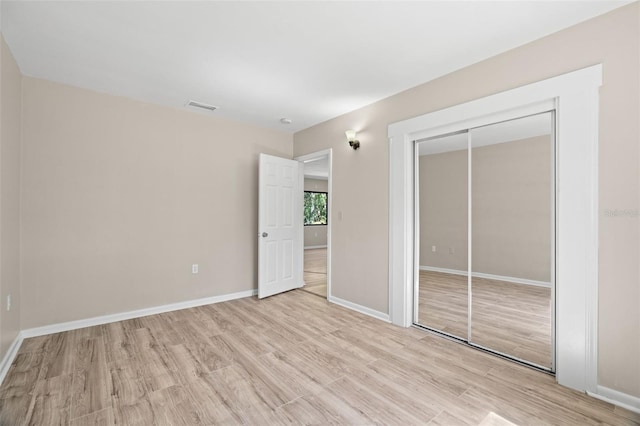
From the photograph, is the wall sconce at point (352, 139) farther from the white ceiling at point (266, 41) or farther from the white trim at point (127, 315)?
the white trim at point (127, 315)

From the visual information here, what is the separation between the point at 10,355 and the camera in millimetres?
2494

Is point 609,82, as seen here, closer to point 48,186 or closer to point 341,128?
point 341,128

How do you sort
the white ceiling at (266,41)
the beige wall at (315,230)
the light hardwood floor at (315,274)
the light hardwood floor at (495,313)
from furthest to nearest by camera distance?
1. the beige wall at (315,230)
2. the light hardwood floor at (315,274)
3. the light hardwood floor at (495,313)
4. the white ceiling at (266,41)

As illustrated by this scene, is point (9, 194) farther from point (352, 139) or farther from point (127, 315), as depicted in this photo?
point (352, 139)

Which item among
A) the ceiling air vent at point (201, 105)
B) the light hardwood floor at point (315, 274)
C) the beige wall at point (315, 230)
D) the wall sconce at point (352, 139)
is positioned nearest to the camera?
the ceiling air vent at point (201, 105)

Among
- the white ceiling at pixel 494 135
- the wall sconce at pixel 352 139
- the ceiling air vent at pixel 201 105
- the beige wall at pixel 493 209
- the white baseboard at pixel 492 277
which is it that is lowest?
the white baseboard at pixel 492 277

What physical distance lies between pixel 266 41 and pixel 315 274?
4.67 metres

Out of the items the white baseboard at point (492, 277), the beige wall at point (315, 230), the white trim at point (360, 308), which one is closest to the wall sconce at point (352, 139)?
the white baseboard at point (492, 277)

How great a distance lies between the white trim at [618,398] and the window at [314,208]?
29.6 feet

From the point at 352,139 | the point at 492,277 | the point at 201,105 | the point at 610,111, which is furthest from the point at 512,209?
the point at 201,105

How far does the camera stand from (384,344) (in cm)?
285

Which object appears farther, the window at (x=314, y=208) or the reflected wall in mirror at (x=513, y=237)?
the window at (x=314, y=208)

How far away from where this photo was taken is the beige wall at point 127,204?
10.0ft

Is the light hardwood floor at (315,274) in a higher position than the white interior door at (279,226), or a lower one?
lower
